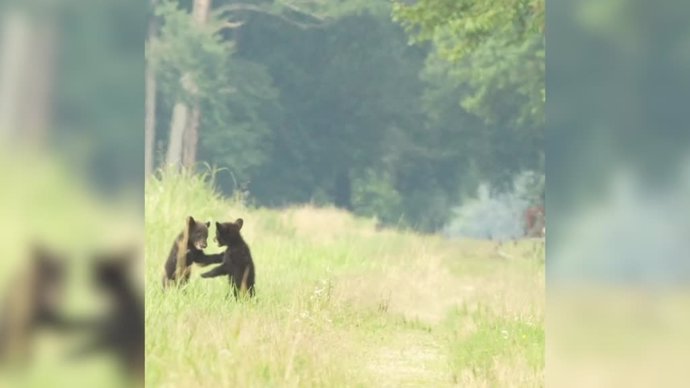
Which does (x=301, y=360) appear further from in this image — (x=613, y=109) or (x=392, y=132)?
(x=613, y=109)

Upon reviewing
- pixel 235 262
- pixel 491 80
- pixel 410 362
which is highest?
pixel 491 80

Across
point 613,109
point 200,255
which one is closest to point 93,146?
point 200,255

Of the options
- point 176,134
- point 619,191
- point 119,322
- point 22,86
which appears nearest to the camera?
point 22,86

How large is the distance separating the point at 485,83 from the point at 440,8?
1.17ft

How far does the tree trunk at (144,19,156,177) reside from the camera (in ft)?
18.1

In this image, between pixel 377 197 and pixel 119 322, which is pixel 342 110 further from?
pixel 119 322

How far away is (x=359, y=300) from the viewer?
563 cm

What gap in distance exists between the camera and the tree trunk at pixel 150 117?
5.52 m

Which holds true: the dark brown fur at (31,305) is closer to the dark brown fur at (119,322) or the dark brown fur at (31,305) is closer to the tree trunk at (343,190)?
the dark brown fur at (119,322)

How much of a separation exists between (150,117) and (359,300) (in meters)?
1.07

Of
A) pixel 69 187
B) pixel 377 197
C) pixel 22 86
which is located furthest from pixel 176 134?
pixel 377 197

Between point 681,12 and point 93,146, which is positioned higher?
point 681,12

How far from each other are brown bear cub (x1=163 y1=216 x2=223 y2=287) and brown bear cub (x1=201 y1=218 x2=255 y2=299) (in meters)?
0.04

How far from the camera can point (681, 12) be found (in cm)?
547
